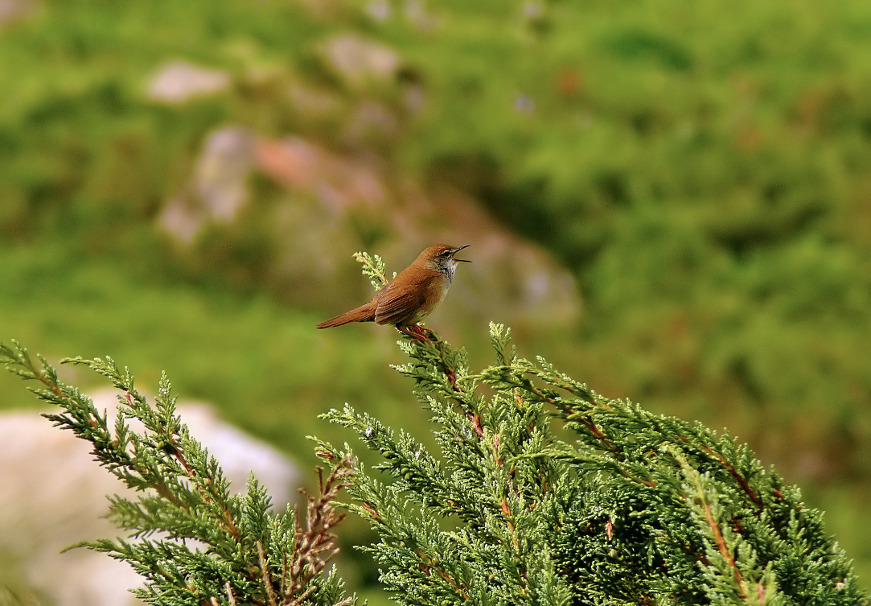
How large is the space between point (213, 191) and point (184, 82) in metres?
→ 1.25

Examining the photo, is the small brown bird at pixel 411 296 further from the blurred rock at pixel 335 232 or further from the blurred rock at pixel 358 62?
the blurred rock at pixel 358 62

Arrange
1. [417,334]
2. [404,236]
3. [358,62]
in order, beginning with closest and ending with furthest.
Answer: [417,334], [404,236], [358,62]

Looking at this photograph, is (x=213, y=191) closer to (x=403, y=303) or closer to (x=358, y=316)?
(x=358, y=316)

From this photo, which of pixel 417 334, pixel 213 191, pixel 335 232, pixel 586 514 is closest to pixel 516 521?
pixel 586 514

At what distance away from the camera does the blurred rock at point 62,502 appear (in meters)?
4.11

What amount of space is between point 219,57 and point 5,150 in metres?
1.93

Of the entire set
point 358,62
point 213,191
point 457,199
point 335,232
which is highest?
point 358,62

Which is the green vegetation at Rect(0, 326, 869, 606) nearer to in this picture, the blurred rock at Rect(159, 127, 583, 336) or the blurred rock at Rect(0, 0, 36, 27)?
the blurred rock at Rect(159, 127, 583, 336)

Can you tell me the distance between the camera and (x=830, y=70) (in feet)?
27.7

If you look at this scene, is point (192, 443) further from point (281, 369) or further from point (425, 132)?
point (425, 132)

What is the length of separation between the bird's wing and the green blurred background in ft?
7.74

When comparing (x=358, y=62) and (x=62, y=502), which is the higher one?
(x=358, y=62)

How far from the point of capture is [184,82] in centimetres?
693

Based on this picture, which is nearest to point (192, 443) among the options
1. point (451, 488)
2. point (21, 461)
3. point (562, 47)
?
point (451, 488)
